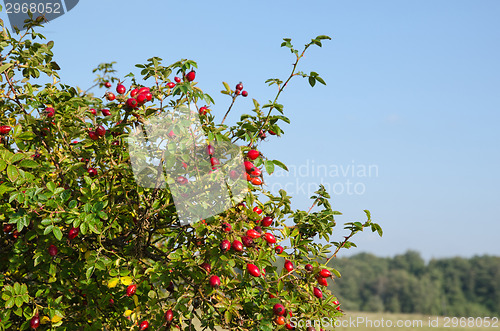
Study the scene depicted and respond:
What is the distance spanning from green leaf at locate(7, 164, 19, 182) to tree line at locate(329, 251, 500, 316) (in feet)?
66.4

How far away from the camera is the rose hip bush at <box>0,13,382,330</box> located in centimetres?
314

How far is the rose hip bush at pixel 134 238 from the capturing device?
10.3 ft

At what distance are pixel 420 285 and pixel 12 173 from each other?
23.9 meters

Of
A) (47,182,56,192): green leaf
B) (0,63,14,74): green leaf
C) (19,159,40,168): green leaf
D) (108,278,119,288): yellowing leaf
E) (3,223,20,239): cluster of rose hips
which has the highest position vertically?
(0,63,14,74): green leaf

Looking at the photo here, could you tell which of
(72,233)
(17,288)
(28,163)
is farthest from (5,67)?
(17,288)

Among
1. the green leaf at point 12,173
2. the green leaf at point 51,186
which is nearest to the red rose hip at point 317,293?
the green leaf at point 51,186

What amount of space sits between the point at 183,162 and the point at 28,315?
5.28ft

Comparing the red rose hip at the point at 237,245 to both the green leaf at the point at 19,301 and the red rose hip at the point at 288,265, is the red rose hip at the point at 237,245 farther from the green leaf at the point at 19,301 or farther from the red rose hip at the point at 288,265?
the green leaf at the point at 19,301

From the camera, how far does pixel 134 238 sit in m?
3.69

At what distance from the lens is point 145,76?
3.69 meters

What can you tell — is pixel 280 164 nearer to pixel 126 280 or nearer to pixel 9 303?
pixel 126 280

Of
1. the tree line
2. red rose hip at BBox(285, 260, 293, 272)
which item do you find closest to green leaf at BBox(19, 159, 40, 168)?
red rose hip at BBox(285, 260, 293, 272)

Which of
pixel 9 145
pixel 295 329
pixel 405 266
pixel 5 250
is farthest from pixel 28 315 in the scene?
pixel 405 266

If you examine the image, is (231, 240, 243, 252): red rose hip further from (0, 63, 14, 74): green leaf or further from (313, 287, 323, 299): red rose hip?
(0, 63, 14, 74): green leaf
